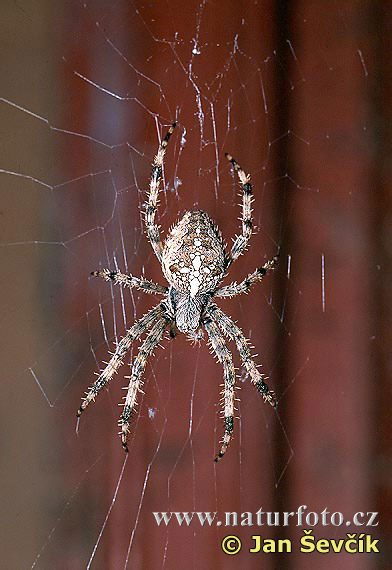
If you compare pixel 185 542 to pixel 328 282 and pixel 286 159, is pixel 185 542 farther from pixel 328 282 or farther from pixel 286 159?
pixel 286 159

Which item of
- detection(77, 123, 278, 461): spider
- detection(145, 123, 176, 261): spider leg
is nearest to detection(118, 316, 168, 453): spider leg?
detection(77, 123, 278, 461): spider

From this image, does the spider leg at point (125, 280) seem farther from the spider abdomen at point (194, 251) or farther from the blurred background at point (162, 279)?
the blurred background at point (162, 279)

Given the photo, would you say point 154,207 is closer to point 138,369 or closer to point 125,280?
point 125,280

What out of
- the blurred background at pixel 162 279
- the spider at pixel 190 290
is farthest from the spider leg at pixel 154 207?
the blurred background at pixel 162 279

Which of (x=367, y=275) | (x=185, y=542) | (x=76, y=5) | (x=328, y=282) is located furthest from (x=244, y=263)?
(x=76, y=5)

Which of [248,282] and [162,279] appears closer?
[248,282]

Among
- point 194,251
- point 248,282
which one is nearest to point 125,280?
point 194,251
